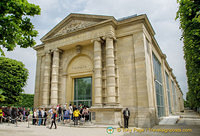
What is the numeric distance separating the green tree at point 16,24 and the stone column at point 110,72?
24.7 feet

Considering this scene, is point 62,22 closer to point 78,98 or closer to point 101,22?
point 101,22

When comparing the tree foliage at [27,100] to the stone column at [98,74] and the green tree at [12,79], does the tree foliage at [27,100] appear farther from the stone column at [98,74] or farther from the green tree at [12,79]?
the stone column at [98,74]

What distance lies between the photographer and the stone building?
13.8 metres

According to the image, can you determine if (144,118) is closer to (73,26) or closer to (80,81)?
(80,81)

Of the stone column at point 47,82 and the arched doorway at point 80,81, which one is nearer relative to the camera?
the arched doorway at point 80,81

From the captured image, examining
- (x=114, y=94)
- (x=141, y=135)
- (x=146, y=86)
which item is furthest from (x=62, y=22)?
(x=141, y=135)

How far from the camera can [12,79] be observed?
19109 millimetres

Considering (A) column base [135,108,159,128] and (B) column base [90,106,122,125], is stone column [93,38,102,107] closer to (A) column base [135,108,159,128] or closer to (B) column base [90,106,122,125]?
(B) column base [90,106,122,125]

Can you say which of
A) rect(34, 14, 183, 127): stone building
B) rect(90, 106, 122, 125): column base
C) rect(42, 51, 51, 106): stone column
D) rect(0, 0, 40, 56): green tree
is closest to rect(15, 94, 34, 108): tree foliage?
rect(34, 14, 183, 127): stone building

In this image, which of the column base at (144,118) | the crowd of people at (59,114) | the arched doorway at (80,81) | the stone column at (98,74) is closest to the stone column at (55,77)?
the arched doorway at (80,81)

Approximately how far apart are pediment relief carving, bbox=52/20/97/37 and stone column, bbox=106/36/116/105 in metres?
3.47

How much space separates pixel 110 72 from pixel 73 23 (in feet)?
26.1

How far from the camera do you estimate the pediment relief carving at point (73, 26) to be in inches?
676

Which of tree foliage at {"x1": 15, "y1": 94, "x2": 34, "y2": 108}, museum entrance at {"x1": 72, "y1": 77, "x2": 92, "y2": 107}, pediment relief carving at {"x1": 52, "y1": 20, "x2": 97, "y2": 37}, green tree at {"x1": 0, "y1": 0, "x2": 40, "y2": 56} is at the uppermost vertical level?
pediment relief carving at {"x1": 52, "y1": 20, "x2": 97, "y2": 37}
